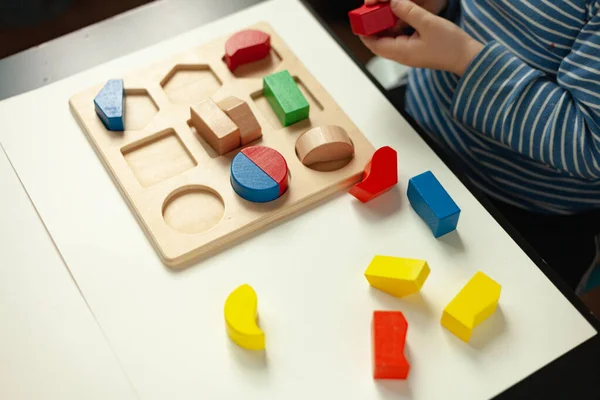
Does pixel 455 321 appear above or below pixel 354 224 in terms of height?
below

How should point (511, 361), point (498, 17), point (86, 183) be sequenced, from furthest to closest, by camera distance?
point (498, 17), point (86, 183), point (511, 361)

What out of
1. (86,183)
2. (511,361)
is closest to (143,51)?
(86,183)

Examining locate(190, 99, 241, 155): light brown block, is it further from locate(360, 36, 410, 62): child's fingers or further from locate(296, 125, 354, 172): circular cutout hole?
locate(360, 36, 410, 62): child's fingers

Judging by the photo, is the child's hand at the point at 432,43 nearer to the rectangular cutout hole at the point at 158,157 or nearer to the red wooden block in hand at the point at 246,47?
the red wooden block in hand at the point at 246,47

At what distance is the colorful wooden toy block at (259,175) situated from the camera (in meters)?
0.66

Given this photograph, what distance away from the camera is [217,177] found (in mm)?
688

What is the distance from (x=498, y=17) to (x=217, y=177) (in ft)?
1.24

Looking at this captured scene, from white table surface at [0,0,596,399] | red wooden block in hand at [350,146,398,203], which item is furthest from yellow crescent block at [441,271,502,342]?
red wooden block in hand at [350,146,398,203]

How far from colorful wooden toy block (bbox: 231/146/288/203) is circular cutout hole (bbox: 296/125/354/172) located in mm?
32

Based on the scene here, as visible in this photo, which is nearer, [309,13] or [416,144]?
[416,144]

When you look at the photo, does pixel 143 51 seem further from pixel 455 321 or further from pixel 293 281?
pixel 455 321

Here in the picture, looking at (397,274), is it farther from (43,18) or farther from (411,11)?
(43,18)

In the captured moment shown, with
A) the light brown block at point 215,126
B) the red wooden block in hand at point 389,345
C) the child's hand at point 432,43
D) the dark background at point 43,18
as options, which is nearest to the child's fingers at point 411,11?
the child's hand at point 432,43

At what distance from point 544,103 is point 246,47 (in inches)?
12.8
